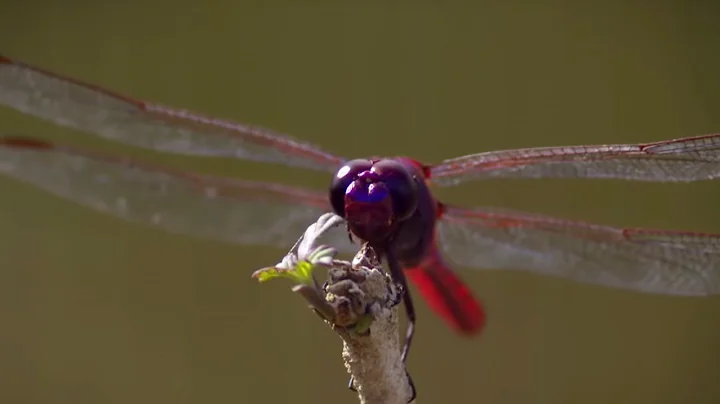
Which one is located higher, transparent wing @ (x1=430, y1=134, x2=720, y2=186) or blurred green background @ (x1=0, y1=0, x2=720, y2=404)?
blurred green background @ (x1=0, y1=0, x2=720, y2=404)

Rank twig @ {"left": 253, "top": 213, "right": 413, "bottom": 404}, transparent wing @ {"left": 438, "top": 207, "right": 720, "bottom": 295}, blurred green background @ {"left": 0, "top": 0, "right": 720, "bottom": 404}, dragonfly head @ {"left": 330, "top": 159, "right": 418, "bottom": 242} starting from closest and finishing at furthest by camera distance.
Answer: twig @ {"left": 253, "top": 213, "right": 413, "bottom": 404}
dragonfly head @ {"left": 330, "top": 159, "right": 418, "bottom": 242}
transparent wing @ {"left": 438, "top": 207, "right": 720, "bottom": 295}
blurred green background @ {"left": 0, "top": 0, "right": 720, "bottom": 404}

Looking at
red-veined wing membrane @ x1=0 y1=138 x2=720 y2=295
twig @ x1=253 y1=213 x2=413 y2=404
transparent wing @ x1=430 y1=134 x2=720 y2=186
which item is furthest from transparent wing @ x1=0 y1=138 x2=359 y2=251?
twig @ x1=253 y1=213 x2=413 y2=404

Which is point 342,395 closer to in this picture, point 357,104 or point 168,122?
point 357,104

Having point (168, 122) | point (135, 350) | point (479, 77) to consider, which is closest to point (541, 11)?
point (479, 77)

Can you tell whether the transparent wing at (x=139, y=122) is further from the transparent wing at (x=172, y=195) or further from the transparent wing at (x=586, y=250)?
the transparent wing at (x=586, y=250)

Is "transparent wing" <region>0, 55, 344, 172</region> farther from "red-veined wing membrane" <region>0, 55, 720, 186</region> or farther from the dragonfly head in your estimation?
the dragonfly head

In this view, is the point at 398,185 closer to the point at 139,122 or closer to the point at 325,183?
the point at 139,122

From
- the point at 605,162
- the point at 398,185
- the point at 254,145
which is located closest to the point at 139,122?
the point at 254,145
